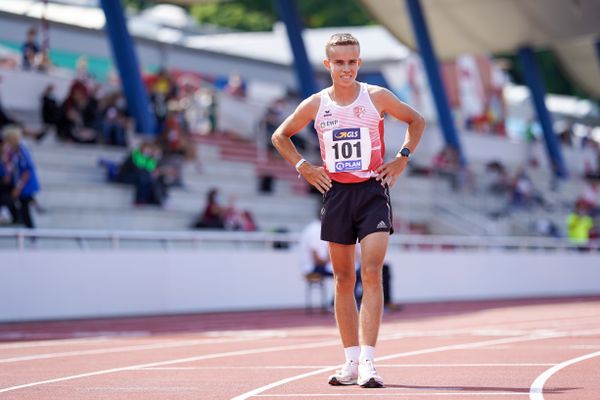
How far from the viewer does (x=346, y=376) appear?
9.10 metres

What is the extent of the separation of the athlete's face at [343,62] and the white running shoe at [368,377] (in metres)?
1.82

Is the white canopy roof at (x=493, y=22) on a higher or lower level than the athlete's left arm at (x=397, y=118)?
higher

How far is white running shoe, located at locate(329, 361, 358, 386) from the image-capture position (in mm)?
9086

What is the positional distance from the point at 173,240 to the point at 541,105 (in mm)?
25342

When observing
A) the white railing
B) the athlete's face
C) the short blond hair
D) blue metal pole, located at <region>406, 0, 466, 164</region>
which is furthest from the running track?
blue metal pole, located at <region>406, 0, 466, 164</region>

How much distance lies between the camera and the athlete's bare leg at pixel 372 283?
29.5ft

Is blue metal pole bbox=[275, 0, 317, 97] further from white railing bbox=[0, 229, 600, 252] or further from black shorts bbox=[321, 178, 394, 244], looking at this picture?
black shorts bbox=[321, 178, 394, 244]

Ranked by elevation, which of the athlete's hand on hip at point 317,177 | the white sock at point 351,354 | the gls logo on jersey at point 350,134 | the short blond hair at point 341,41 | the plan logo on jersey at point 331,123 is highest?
the short blond hair at point 341,41

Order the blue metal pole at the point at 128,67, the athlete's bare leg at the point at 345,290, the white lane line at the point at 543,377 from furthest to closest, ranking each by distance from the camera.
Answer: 1. the blue metal pole at the point at 128,67
2. the athlete's bare leg at the point at 345,290
3. the white lane line at the point at 543,377

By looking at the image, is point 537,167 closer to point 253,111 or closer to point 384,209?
point 253,111

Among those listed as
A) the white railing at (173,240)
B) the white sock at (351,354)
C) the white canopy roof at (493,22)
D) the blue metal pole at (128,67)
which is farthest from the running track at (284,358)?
the white canopy roof at (493,22)

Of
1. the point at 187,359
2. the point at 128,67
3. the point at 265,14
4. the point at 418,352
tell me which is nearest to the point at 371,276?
the point at 187,359

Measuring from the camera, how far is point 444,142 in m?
37.4

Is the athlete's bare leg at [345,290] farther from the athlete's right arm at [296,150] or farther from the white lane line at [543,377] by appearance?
the white lane line at [543,377]
